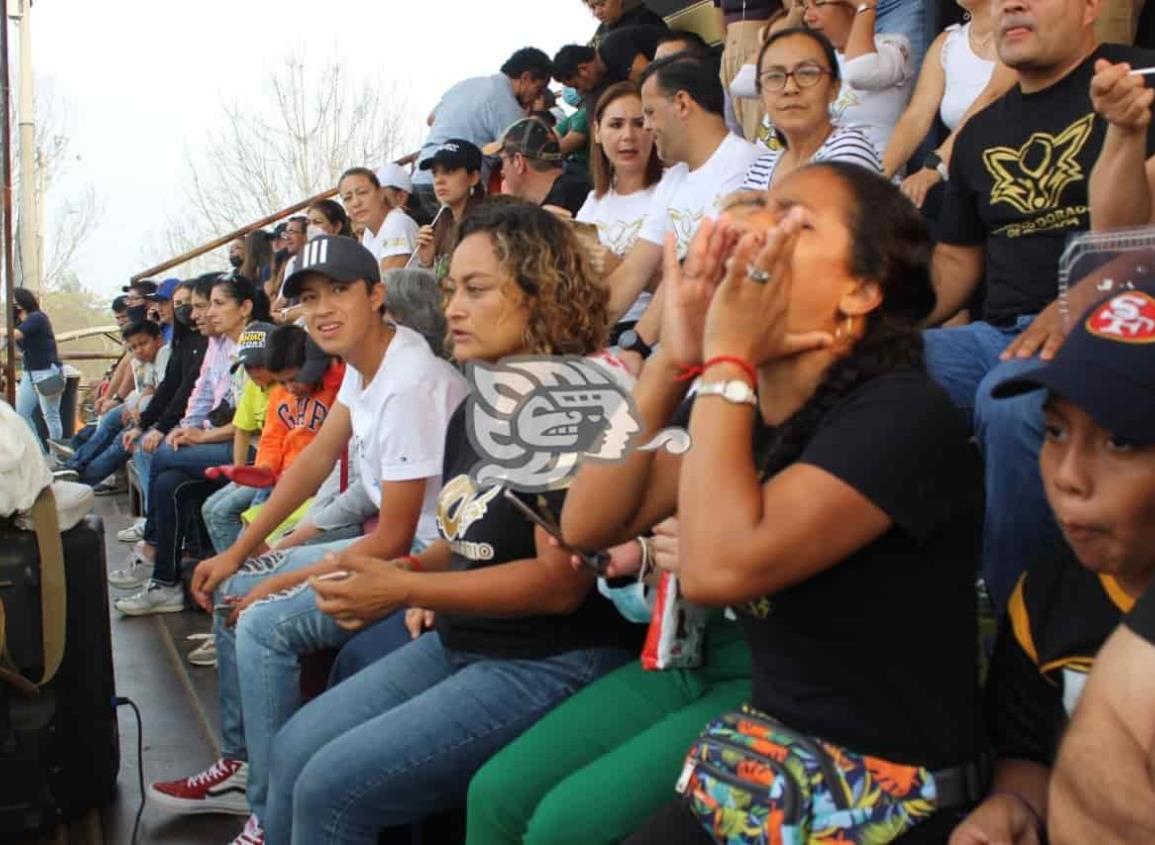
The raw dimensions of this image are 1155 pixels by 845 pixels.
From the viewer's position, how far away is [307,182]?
2344 centimetres

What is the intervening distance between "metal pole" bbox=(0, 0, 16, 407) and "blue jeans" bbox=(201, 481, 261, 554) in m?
1.06

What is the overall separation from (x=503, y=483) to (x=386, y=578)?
32 cm

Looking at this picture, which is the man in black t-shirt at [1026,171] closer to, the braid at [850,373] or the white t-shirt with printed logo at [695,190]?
the braid at [850,373]

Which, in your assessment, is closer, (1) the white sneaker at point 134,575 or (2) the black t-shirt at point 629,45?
(2) the black t-shirt at point 629,45

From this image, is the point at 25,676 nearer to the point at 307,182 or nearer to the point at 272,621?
the point at 272,621

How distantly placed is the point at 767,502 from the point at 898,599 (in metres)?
0.22

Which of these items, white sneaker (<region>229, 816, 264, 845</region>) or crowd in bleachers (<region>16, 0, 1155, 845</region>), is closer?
crowd in bleachers (<region>16, 0, 1155, 845</region>)

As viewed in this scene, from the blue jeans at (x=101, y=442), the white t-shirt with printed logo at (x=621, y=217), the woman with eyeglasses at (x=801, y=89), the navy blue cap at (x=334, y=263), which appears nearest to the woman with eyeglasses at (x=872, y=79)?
the woman with eyeglasses at (x=801, y=89)

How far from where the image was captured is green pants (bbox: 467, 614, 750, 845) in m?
2.01

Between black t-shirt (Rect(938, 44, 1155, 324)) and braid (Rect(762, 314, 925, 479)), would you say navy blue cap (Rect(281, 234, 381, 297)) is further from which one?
braid (Rect(762, 314, 925, 479))

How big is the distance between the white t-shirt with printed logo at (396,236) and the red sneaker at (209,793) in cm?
399

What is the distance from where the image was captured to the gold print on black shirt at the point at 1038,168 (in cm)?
258

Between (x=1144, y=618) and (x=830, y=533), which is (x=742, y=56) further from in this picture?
(x=1144, y=618)

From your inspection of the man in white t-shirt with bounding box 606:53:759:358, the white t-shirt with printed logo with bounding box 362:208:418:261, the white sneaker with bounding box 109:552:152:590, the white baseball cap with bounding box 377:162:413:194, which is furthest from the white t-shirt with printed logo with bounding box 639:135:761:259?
the white sneaker with bounding box 109:552:152:590
